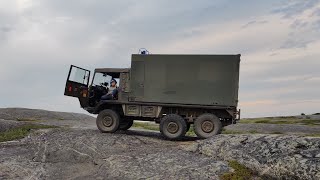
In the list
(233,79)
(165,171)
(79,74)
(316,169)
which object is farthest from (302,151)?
(79,74)

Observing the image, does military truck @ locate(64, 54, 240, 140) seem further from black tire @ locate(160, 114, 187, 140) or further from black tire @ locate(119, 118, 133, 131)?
black tire @ locate(119, 118, 133, 131)

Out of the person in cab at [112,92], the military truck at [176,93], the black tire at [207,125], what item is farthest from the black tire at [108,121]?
the black tire at [207,125]

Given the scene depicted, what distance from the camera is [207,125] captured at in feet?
64.1

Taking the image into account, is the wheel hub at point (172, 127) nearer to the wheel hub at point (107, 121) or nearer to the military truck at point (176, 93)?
the military truck at point (176, 93)

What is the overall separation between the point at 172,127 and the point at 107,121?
11.9 feet

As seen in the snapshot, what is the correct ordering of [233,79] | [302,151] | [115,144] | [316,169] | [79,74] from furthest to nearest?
1. [79,74]
2. [233,79]
3. [115,144]
4. [302,151]
5. [316,169]

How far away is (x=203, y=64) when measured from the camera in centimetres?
1936

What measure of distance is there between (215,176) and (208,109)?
649cm

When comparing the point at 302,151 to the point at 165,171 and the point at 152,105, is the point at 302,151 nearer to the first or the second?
the point at 165,171

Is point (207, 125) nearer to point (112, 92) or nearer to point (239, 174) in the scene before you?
point (112, 92)

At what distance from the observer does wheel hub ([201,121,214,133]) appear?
19469 mm

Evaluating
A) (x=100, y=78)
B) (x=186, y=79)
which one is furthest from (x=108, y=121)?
(x=186, y=79)

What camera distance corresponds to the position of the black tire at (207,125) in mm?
19359

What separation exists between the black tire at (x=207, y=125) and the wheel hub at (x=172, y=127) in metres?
0.97
